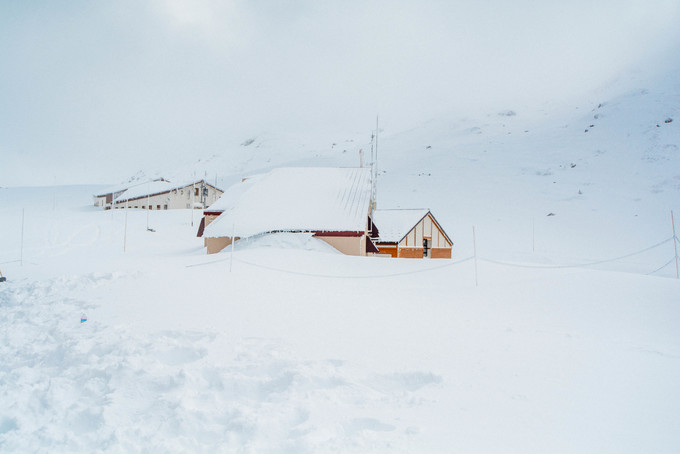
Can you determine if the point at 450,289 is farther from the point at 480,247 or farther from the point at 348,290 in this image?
the point at 480,247

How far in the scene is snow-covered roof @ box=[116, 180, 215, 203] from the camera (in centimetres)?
5291

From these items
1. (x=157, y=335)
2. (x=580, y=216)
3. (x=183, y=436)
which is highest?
(x=580, y=216)

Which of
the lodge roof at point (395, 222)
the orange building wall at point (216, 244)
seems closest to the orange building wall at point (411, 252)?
the lodge roof at point (395, 222)

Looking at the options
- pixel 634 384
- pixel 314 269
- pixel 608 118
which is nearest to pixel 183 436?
pixel 634 384

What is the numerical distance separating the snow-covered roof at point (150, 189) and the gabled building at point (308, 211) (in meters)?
32.6

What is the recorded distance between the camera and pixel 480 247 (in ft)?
97.6

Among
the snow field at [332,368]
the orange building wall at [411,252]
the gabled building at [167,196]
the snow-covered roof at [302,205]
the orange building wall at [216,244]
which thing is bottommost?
the snow field at [332,368]

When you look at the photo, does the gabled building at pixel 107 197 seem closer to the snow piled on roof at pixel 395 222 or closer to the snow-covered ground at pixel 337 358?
the snow-covered ground at pixel 337 358

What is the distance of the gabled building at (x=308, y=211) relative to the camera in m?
18.9

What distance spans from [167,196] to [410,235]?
4002 centimetres

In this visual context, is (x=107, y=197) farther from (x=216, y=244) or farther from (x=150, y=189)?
(x=216, y=244)

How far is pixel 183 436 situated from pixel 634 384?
5.58m

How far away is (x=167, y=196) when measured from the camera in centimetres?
5241

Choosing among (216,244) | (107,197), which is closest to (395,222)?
(216,244)
